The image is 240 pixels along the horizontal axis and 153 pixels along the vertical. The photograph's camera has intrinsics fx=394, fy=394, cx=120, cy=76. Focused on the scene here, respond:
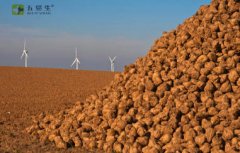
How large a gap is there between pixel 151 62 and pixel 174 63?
0.73m

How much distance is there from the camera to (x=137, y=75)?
10.2 metres

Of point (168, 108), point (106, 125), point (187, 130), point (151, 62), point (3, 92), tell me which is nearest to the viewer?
point (187, 130)

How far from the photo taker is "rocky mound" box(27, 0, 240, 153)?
8.15 m

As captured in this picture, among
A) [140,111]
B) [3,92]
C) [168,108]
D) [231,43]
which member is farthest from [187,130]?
[3,92]

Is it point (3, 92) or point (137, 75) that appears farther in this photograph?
point (3, 92)

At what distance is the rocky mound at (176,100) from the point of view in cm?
815

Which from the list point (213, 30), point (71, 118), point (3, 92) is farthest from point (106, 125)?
point (3, 92)

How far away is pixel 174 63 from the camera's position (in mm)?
9586

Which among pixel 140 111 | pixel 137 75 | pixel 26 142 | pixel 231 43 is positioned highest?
pixel 231 43

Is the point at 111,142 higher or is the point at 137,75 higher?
the point at 137,75

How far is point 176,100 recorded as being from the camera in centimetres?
877

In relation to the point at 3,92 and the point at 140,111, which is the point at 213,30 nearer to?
the point at 140,111

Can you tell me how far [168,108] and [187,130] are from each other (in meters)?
0.75

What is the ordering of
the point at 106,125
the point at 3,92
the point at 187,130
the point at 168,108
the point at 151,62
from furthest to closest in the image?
the point at 3,92
the point at 151,62
the point at 106,125
the point at 168,108
the point at 187,130
